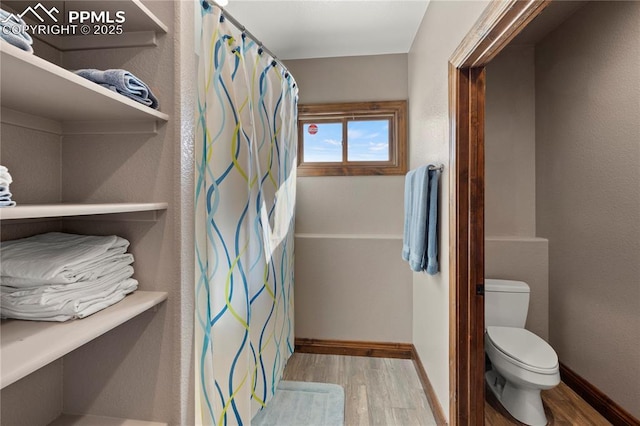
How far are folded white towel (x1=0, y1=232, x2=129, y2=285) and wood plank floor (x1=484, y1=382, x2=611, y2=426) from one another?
216 cm

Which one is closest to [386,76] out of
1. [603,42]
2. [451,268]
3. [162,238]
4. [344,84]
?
[344,84]

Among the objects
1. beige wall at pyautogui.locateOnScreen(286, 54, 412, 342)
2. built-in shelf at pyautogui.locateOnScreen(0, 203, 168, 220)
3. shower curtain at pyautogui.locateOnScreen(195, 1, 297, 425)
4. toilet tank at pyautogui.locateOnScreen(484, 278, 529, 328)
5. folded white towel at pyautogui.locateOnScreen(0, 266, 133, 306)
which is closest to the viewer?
built-in shelf at pyautogui.locateOnScreen(0, 203, 168, 220)

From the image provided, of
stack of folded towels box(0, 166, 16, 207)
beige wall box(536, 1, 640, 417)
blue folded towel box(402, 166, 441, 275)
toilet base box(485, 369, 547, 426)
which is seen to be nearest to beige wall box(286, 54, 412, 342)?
blue folded towel box(402, 166, 441, 275)

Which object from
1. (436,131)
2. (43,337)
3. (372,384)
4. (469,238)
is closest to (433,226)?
(469,238)

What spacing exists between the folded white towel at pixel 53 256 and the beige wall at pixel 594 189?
2.54 m

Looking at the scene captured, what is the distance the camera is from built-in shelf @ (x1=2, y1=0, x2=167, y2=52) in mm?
880

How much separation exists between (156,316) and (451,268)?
1.29 m

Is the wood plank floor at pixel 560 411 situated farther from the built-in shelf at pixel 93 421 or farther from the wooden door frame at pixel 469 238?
the built-in shelf at pixel 93 421

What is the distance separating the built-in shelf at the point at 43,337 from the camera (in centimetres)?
59

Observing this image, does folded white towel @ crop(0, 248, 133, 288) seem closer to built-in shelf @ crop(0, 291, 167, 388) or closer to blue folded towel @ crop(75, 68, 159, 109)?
built-in shelf @ crop(0, 291, 167, 388)

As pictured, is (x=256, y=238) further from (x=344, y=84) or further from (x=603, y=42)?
(x=603, y=42)

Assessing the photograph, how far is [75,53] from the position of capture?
106cm

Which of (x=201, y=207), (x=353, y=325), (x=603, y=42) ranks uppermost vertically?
(x=603, y=42)

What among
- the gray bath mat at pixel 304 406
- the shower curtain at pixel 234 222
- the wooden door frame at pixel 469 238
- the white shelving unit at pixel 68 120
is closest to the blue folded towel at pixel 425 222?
the wooden door frame at pixel 469 238
